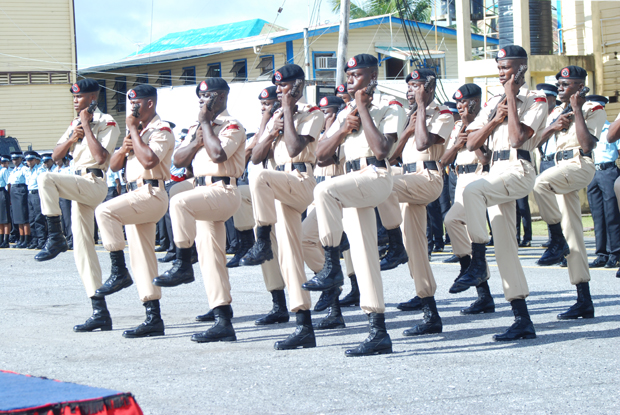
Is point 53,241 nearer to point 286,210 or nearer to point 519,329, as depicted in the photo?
point 286,210

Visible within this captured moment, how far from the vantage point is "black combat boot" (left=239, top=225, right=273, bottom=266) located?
6.57 meters

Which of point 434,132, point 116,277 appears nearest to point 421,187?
point 434,132

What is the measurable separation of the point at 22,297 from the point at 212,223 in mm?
4319

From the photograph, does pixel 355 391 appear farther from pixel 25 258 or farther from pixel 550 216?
pixel 25 258

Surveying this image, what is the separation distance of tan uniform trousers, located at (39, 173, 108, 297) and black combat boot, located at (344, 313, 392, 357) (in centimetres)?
317

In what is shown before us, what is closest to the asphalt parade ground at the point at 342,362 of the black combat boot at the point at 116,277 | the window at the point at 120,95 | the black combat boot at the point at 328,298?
the black combat boot at the point at 328,298

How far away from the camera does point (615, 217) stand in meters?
11.0

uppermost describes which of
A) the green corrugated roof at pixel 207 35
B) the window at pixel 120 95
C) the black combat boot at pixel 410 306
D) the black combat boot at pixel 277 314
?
the green corrugated roof at pixel 207 35

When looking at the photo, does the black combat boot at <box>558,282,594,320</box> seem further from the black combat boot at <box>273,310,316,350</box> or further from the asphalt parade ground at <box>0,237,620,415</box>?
the black combat boot at <box>273,310,316,350</box>

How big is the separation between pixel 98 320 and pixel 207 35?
33.1m

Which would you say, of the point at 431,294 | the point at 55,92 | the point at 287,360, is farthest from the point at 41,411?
the point at 55,92

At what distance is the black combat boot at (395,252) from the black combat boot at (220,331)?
1.51 m

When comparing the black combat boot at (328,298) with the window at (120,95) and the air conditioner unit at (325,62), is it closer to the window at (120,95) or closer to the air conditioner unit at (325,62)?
the air conditioner unit at (325,62)

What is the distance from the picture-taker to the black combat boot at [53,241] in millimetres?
7688
